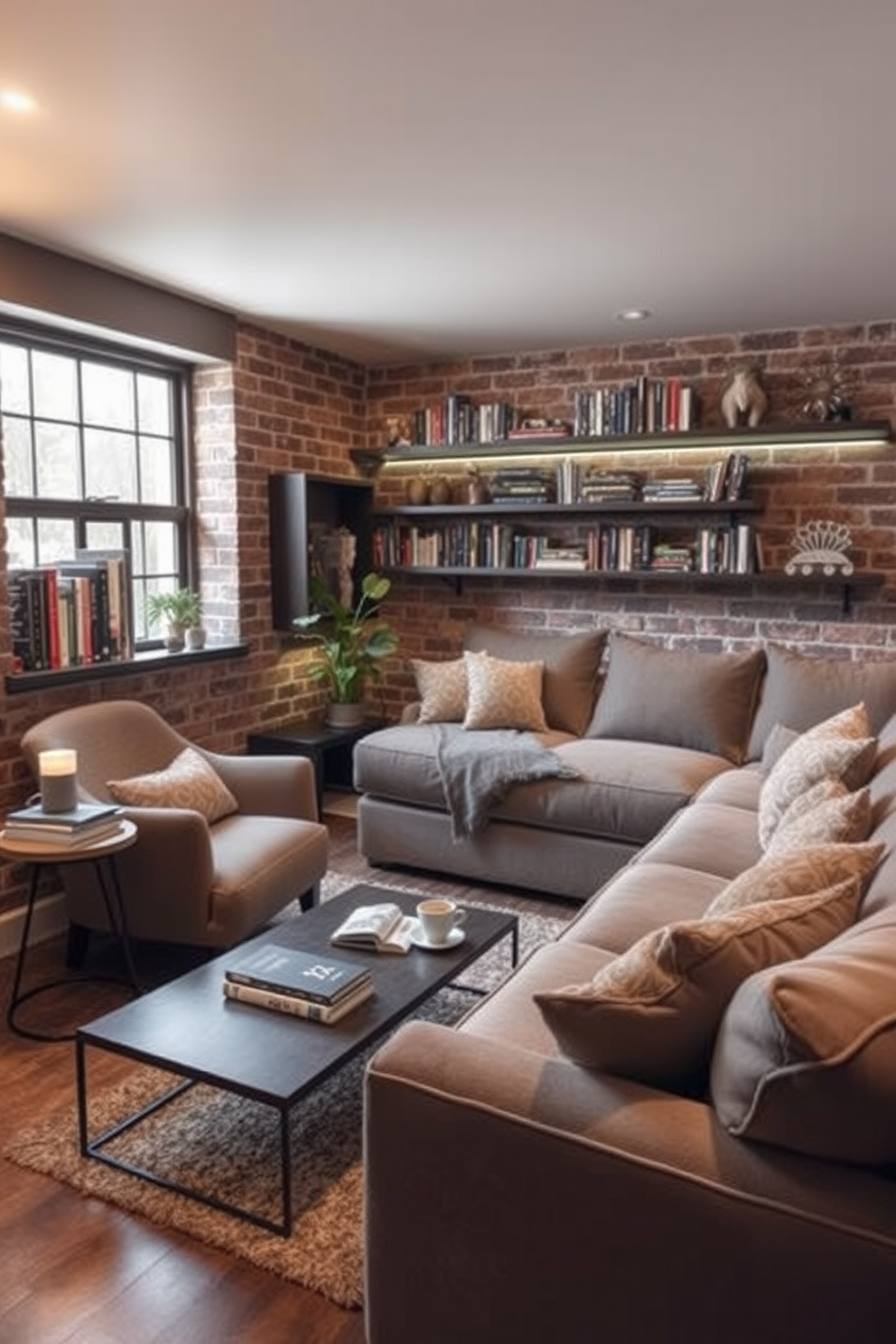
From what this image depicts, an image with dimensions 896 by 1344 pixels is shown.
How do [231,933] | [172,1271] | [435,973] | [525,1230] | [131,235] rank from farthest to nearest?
[131,235]
[231,933]
[435,973]
[172,1271]
[525,1230]

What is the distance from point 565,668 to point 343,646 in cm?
108

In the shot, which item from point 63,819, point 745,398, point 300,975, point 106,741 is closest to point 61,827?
point 63,819

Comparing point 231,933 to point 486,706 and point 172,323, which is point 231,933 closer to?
point 486,706

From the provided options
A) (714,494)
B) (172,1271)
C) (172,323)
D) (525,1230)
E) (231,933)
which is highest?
(172,323)

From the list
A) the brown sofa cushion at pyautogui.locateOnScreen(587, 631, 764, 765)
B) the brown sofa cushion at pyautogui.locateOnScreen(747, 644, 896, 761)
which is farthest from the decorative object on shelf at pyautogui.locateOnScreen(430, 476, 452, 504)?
the brown sofa cushion at pyautogui.locateOnScreen(747, 644, 896, 761)

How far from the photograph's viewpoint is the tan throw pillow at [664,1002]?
125 centimetres

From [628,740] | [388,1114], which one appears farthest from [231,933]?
[628,740]

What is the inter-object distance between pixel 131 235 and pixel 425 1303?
2893 millimetres

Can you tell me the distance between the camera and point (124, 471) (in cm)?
377

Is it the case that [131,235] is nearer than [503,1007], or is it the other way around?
[503,1007]

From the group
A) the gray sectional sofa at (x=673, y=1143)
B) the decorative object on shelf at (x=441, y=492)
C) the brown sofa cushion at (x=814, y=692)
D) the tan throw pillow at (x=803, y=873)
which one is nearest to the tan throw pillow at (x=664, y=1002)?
the gray sectional sofa at (x=673, y=1143)

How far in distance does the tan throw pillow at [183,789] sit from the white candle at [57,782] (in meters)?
0.25

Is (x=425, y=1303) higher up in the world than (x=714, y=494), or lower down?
lower down

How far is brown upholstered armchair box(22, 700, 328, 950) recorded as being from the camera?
2646 mm
